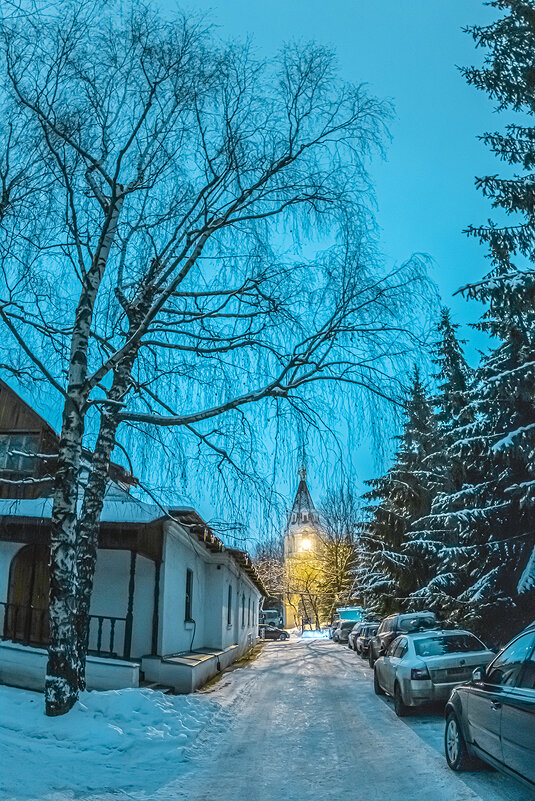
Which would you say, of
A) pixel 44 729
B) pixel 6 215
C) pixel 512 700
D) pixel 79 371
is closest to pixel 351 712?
pixel 44 729

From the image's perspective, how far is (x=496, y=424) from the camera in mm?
15562

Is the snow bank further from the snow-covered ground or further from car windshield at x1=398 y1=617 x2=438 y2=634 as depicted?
car windshield at x1=398 y1=617 x2=438 y2=634

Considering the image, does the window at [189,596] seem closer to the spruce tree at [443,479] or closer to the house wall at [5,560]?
the house wall at [5,560]

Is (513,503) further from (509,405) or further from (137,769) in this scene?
(137,769)

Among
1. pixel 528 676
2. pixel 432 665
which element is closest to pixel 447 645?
pixel 432 665

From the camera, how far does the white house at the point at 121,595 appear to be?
11.9 meters

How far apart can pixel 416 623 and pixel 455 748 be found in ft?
39.5

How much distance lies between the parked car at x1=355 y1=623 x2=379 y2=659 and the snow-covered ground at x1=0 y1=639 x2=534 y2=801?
13.6m

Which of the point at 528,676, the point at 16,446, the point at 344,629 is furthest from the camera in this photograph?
the point at 344,629

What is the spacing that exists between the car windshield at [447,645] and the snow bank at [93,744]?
3963 millimetres

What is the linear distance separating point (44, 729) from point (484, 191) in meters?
11.9

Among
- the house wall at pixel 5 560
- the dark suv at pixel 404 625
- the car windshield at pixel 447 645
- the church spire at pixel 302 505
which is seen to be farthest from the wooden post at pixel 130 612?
the dark suv at pixel 404 625

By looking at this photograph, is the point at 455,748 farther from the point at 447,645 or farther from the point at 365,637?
the point at 365,637

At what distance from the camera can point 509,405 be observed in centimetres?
1480
